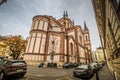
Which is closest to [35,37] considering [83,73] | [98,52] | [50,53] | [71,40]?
[50,53]

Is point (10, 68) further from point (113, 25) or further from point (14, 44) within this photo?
point (14, 44)

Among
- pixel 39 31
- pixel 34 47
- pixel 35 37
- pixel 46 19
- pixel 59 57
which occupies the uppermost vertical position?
pixel 46 19

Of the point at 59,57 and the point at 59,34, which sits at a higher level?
the point at 59,34

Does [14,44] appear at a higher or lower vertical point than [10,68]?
higher

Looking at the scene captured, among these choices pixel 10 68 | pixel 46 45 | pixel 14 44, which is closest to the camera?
pixel 10 68

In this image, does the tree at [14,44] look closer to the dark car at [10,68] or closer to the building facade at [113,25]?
the dark car at [10,68]

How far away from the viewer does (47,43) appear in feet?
117

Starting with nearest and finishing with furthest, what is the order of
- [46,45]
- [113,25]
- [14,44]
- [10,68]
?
[113,25] < [10,68] < [46,45] < [14,44]

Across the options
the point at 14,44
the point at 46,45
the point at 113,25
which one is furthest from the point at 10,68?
the point at 14,44

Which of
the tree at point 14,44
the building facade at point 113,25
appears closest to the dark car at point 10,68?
the building facade at point 113,25

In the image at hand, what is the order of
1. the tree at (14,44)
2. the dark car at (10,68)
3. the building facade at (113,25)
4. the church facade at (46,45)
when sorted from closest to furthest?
the building facade at (113,25)
the dark car at (10,68)
the church facade at (46,45)
the tree at (14,44)

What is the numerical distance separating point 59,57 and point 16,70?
25.1 meters

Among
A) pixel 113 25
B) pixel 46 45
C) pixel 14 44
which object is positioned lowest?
pixel 113 25

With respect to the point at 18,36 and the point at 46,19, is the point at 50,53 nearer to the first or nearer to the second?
the point at 46,19
